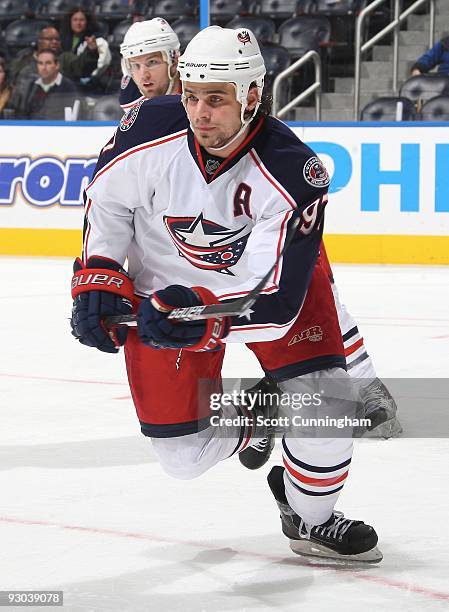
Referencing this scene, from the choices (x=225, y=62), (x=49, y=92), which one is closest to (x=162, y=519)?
(x=225, y=62)

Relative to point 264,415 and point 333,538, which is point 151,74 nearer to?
point 264,415

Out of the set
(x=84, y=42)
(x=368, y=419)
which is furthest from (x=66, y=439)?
(x=84, y=42)

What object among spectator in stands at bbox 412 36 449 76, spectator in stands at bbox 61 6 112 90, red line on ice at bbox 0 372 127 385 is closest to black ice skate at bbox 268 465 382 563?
red line on ice at bbox 0 372 127 385

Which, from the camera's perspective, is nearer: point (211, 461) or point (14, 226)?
point (211, 461)

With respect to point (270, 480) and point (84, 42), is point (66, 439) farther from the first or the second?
point (84, 42)

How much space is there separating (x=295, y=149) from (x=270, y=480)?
0.68 m

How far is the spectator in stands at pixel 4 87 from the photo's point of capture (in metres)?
8.79

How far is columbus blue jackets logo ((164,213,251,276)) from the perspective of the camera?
7.76 ft

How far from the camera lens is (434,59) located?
8.56 meters

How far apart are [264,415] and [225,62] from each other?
0.76 meters

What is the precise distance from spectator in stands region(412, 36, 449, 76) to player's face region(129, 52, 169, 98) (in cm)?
470

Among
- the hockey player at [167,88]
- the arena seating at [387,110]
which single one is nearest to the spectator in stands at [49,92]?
the arena seating at [387,110]

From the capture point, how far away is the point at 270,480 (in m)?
2.55

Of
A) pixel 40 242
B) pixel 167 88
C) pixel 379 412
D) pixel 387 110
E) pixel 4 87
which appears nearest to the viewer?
pixel 379 412
